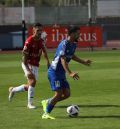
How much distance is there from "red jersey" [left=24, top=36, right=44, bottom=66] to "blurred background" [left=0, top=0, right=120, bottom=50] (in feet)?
90.9

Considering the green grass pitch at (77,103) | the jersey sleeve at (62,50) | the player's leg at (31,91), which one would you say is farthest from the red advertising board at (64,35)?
the jersey sleeve at (62,50)

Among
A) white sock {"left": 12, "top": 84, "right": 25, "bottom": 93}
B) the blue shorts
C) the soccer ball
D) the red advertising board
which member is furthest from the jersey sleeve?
the red advertising board

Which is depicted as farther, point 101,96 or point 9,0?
point 9,0

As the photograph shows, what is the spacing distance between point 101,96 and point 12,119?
462 cm

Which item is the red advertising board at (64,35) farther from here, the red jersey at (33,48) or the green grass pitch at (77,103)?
the red jersey at (33,48)

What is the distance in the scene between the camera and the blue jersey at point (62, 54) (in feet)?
39.0

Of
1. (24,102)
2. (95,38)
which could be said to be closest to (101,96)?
(24,102)

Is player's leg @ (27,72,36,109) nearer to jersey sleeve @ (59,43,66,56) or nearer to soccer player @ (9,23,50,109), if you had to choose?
soccer player @ (9,23,50,109)

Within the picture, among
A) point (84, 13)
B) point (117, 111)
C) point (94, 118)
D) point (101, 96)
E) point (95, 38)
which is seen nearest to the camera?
point (94, 118)

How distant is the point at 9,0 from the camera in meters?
103

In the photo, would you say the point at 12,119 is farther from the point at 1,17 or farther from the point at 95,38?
the point at 1,17

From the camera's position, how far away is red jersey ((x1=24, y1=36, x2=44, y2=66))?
14000mm

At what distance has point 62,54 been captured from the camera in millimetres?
11812

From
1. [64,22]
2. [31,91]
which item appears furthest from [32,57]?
[64,22]
